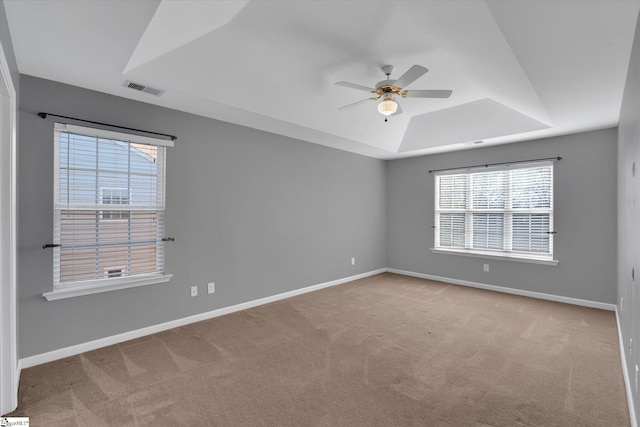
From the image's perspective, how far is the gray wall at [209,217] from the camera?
2637 millimetres

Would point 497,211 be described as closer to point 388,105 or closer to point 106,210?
point 388,105

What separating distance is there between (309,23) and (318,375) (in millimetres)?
2848

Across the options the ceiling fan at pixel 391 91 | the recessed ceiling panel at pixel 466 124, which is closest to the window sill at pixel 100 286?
the ceiling fan at pixel 391 91

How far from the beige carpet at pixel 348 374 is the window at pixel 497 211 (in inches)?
53.0

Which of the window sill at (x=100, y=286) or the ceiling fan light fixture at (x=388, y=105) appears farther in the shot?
the ceiling fan light fixture at (x=388, y=105)

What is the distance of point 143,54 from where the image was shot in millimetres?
2471

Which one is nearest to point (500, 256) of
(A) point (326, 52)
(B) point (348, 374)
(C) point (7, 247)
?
(B) point (348, 374)

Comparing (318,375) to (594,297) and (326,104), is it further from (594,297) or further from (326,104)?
(594,297)

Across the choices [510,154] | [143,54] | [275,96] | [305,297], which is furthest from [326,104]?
[510,154]

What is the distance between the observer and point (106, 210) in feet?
9.87

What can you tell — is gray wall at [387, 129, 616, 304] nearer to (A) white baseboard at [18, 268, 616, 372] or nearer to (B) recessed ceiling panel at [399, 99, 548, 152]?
(A) white baseboard at [18, 268, 616, 372]

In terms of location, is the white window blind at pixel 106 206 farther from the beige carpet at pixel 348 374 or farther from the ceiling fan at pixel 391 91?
the ceiling fan at pixel 391 91

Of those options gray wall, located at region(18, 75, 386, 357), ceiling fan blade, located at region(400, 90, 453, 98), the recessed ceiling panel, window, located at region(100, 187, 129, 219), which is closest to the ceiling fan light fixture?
ceiling fan blade, located at region(400, 90, 453, 98)

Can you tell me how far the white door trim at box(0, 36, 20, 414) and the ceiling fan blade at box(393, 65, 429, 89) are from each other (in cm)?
275
